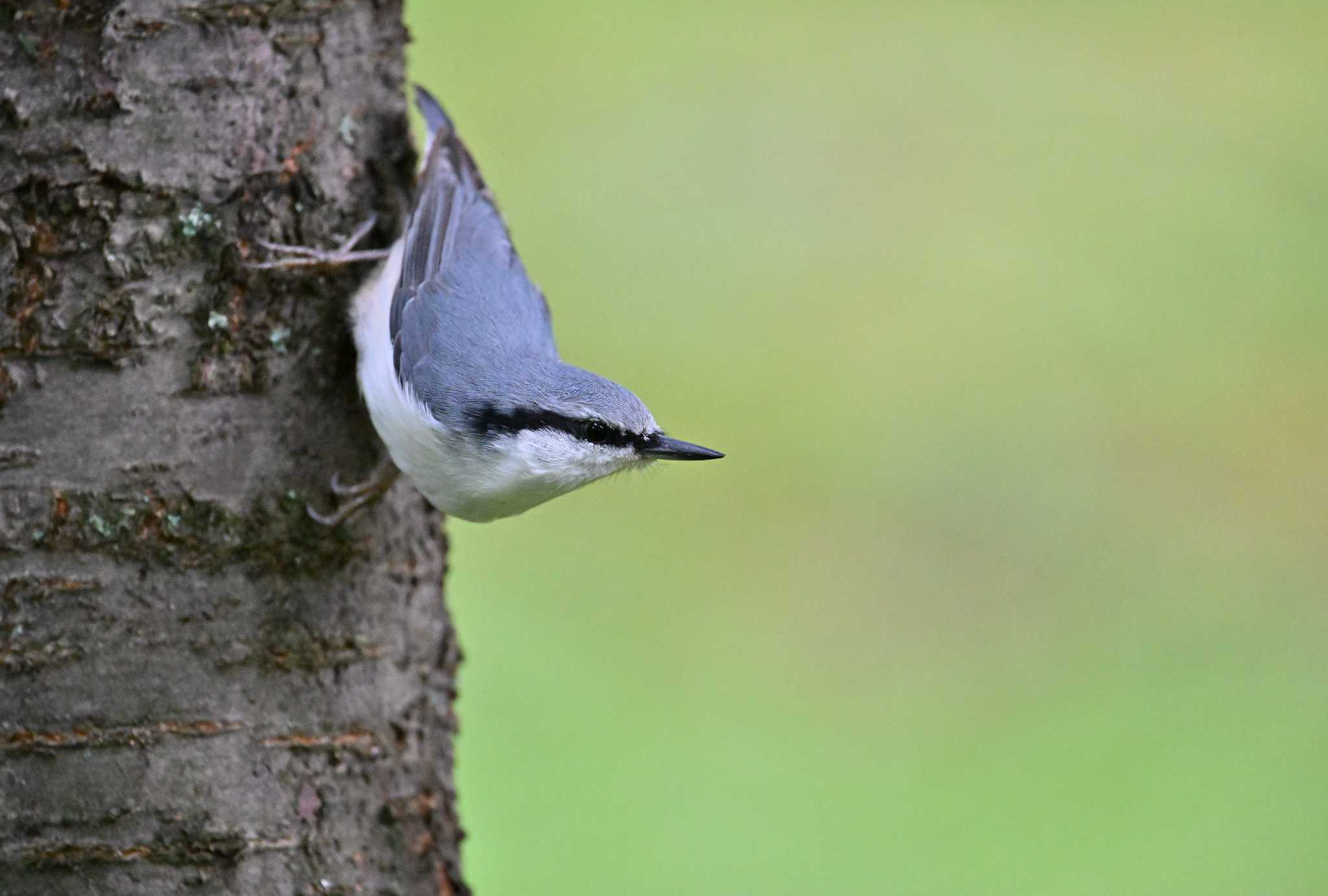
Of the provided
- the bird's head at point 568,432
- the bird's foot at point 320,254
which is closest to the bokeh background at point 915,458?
the bird's head at point 568,432

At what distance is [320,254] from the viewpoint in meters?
2.51

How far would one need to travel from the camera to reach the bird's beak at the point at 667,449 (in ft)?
7.88

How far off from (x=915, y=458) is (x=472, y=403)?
3081mm

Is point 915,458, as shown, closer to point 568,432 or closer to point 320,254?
point 568,432

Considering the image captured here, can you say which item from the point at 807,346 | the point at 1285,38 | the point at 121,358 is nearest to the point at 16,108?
the point at 121,358

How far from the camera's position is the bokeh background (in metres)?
4.19

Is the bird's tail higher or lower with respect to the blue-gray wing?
higher

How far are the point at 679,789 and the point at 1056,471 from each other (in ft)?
6.94

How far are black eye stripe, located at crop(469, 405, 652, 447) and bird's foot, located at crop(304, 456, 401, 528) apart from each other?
7.9 inches

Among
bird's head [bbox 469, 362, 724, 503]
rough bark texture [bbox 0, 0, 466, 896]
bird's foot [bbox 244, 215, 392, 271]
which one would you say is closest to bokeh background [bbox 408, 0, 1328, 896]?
rough bark texture [bbox 0, 0, 466, 896]

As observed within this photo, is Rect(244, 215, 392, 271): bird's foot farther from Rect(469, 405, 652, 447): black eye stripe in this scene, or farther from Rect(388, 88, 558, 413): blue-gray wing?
Rect(469, 405, 652, 447): black eye stripe

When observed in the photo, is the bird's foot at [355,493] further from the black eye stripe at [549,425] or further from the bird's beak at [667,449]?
the bird's beak at [667,449]

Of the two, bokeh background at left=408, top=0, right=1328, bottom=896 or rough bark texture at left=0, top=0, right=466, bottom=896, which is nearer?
rough bark texture at left=0, top=0, right=466, bottom=896

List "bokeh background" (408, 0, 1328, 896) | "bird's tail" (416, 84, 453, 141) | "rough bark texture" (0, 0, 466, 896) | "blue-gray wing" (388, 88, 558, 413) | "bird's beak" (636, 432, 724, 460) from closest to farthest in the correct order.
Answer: "rough bark texture" (0, 0, 466, 896) → "bird's beak" (636, 432, 724, 460) → "blue-gray wing" (388, 88, 558, 413) → "bird's tail" (416, 84, 453, 141) → "bokeh background" (408, 0, 1328, 896)
